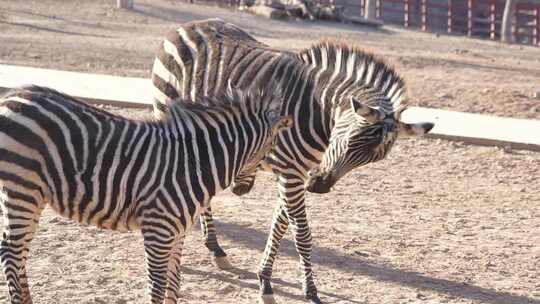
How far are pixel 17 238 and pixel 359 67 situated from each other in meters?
2.85

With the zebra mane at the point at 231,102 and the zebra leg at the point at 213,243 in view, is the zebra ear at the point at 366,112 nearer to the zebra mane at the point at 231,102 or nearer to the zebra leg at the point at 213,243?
the zebra mane at the point at 231,102

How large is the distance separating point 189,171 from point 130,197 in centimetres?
39

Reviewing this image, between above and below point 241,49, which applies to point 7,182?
below

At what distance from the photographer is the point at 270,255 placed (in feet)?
23.8

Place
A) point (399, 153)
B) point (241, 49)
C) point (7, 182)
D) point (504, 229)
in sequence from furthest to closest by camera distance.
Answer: point (399, 153)
point (504, 229)
point (241, 49)
point (7, 182)

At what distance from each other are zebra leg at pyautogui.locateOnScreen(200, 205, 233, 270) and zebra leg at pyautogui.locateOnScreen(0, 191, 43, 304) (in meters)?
1.98

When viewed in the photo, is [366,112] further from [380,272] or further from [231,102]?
[380,272]

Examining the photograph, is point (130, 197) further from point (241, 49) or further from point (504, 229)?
point (504, 229)

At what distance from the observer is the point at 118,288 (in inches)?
278

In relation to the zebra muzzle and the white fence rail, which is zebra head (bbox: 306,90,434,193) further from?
the white fence rail

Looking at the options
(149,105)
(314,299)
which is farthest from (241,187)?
(149,105)

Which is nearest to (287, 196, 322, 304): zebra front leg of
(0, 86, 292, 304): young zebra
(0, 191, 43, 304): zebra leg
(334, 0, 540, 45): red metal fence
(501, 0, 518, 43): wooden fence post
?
(0, 86, 292, 304): young zebra

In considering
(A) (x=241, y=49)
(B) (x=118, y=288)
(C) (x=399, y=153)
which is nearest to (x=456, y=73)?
(C) (x=399, y=153)

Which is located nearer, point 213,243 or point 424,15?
point 213,243
